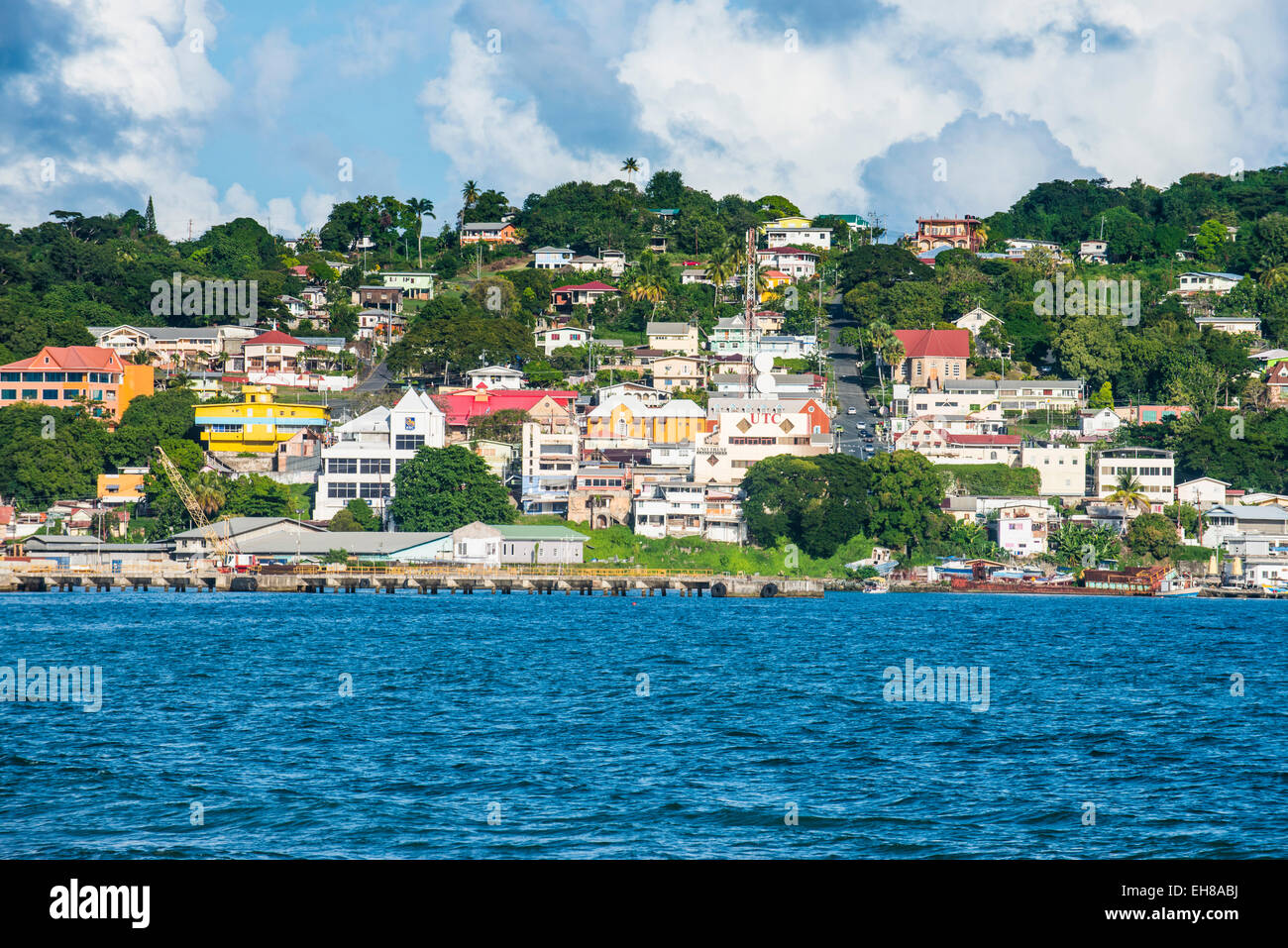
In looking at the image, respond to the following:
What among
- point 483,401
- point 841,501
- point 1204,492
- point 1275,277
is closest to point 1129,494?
point 1204,492

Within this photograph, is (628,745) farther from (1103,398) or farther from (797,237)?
(797,237)

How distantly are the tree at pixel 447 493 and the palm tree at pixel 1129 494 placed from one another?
1594 inches

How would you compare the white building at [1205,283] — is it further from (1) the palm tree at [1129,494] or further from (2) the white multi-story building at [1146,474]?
(1) the palm tree at [1129,494]

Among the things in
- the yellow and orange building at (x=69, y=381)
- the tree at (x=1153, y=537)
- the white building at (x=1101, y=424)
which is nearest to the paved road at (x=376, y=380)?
the yellow and orange building at (x=69, y=381)

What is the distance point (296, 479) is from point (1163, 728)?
7039cm

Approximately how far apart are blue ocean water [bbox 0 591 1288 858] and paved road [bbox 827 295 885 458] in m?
43.3

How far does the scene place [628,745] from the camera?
27.3 metres

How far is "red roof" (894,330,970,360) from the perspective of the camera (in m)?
112

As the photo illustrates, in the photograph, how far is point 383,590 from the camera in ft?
251

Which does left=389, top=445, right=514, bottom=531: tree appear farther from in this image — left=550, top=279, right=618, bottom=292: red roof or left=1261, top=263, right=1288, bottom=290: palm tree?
left=1261, top=263, right=1288, bottom=290: palm tree

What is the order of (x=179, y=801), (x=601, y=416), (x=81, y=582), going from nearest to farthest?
(x=179, y=801)
(x=81, y=582)
(x=601, y=416)

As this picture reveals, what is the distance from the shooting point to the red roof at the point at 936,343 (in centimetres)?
11238
